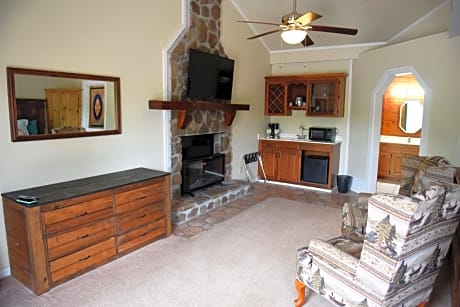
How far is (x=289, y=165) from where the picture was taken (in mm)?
6555

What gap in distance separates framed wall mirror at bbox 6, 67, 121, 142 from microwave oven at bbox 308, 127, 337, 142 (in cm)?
406

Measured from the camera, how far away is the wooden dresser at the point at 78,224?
2.66 meters

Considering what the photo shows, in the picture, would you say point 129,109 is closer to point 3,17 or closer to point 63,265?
point 3,17

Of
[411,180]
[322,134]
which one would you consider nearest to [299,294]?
[411,180]

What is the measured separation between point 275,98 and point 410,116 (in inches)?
122

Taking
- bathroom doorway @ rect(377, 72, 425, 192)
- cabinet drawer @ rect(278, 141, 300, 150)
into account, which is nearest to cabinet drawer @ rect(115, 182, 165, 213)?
cabinet drawer @ rect(278, 141, 300, 150)

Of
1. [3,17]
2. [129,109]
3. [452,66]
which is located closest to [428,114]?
[452,66]

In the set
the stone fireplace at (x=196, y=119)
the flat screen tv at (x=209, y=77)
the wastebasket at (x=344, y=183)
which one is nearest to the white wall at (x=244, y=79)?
the stone fireplace at (x=196, y=119)

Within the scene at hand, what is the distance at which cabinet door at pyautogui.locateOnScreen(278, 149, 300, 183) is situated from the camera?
646 cm

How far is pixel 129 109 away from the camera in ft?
13.0

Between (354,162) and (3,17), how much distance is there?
5.87m

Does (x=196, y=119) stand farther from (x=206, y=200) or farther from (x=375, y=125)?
(x=375, y=125)

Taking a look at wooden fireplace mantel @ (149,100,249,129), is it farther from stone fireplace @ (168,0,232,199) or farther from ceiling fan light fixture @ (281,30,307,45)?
ceiling fan light fixture @ (281,30,307,45)

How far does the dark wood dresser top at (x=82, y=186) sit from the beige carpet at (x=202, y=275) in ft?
2.60
